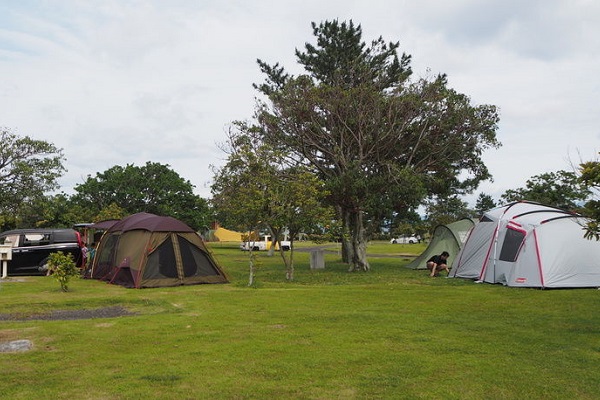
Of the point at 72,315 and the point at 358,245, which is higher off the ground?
the point at 358,245

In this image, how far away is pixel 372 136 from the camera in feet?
79.2

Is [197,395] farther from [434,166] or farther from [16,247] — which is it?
[434,166]

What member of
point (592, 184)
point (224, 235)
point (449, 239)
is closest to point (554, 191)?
point (449, 239)

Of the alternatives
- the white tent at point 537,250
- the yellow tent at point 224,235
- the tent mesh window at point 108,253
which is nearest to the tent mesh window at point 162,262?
the tent mesh window at point 108,253

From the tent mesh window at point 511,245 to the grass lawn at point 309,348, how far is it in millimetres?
3206

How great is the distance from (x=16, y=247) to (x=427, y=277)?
16.3 metres

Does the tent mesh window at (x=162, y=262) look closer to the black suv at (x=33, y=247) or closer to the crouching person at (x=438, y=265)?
the black suv at (x=33, y=247)

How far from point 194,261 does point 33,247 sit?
806 cm

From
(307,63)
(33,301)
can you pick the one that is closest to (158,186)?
(307,63)

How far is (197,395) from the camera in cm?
563

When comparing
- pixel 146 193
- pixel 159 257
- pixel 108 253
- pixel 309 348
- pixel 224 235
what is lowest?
pixel 309 348

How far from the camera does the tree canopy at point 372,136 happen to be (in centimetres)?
2322

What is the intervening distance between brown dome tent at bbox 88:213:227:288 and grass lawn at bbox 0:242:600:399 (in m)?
3.05

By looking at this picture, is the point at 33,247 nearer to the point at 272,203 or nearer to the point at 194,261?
the point at 194,261
